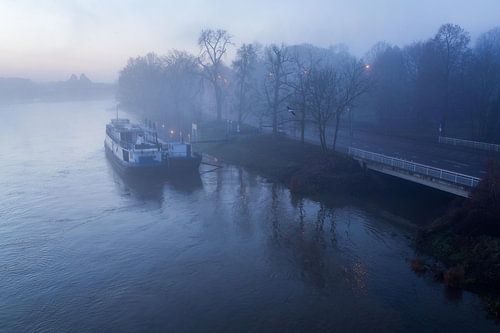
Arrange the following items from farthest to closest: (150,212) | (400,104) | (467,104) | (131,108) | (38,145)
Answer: (131,108)
(400,104)
(38,145)
(467,104)
(150,212)

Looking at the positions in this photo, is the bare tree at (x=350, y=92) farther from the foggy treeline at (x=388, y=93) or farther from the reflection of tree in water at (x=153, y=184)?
the reflection of tree in water at (x=153, y=184)

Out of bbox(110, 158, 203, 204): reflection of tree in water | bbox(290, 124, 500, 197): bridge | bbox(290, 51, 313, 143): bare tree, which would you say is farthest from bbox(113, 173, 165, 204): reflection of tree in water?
bbox(290, 124, 500, 197): bridge

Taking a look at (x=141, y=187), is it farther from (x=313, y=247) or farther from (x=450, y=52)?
(x=450, y=52)

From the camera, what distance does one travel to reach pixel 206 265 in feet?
77.4

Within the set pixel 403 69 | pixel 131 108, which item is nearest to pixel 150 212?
pixel 403 69

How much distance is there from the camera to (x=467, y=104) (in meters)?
55.6

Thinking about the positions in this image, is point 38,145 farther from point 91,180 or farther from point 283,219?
point 283,219

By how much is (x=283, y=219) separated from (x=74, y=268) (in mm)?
14288

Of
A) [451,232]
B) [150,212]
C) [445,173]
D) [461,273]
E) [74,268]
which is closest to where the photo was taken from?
[461,273]

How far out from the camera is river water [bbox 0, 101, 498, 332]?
60.6ft

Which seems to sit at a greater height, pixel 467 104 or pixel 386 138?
pixel 467 104

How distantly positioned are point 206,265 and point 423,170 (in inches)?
724

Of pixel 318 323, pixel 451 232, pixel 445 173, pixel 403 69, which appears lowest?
pixel 318 323

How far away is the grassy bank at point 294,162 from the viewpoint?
1472 inches
